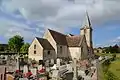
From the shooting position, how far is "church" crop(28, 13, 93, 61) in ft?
177

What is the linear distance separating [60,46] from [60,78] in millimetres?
36351

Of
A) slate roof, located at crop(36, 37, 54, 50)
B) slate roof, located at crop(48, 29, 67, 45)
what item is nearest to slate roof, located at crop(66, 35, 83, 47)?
slate roof, located at crop(48, 29, 67, 45)

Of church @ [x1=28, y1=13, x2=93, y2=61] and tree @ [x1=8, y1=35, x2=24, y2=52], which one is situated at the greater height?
tree @ [x1=8, y1=35, x2=24, y2=52]

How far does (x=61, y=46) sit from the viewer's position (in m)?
58.8

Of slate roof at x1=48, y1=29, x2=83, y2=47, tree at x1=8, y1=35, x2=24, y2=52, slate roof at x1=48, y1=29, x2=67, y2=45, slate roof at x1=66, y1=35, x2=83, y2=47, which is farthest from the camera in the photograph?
tree at x1=8, y1=35, x2=24, y2=52

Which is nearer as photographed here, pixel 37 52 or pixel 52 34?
pixel 37 52

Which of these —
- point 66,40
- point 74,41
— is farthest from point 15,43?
point 74,41

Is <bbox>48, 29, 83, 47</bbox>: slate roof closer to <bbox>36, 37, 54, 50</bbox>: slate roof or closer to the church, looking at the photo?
the church

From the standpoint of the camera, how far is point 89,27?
65.8 meters

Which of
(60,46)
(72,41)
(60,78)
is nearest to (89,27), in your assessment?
(72,41)

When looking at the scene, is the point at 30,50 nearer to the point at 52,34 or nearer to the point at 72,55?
the point at 52,34

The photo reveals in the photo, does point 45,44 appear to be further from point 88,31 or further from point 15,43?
point 15,43

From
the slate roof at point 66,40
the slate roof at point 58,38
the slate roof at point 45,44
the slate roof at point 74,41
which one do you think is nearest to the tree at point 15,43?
the slate roof at point 66,40

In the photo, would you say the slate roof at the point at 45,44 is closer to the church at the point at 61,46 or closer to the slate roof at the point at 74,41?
the church at the point at 61,46
